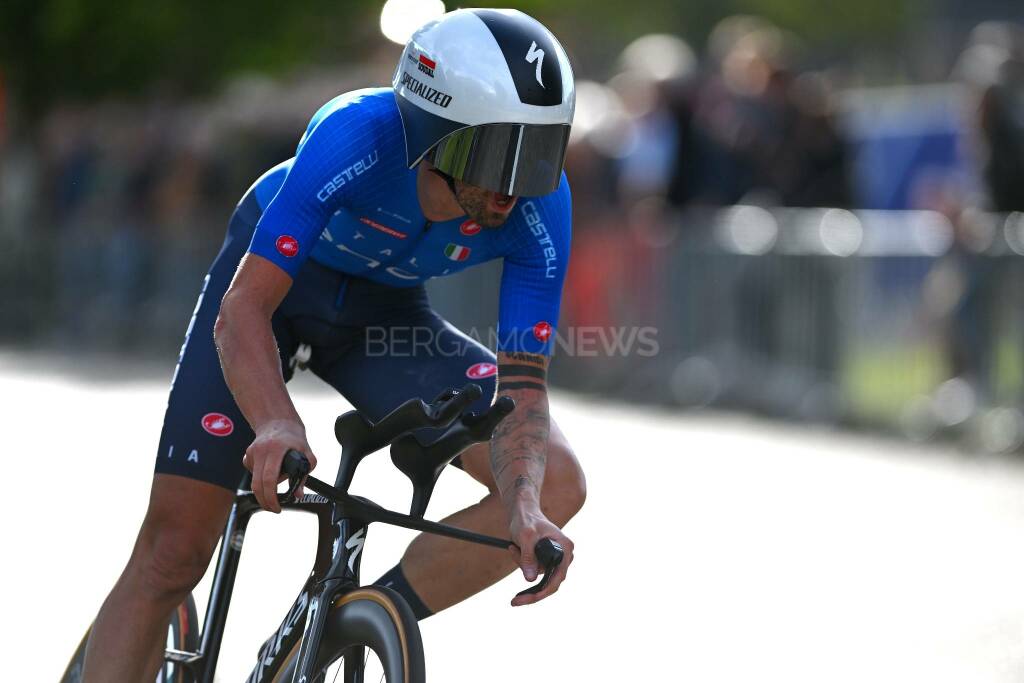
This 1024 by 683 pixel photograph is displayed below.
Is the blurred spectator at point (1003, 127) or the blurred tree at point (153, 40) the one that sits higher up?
the blurred tree at point (153, 40)

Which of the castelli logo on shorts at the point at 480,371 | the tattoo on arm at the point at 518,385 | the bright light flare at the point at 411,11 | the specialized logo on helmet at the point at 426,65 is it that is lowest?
the tattoo on arm at the point at 518,385

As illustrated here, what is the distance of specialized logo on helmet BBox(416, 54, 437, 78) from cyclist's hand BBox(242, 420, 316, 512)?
3.02 ft

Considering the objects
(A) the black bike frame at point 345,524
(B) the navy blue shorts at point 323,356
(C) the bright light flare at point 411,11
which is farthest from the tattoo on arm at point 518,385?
(C) the bright light flare at point 411,11

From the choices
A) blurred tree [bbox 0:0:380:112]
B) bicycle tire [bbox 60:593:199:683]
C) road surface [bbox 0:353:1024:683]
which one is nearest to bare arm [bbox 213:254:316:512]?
bicycle tire [bbox 60:593:199:683]

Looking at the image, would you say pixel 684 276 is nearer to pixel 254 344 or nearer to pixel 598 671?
pixel 598 671

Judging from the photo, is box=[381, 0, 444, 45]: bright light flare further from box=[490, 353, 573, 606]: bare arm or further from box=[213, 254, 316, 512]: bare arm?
box=[213, 254, 316, 512]: bare arm

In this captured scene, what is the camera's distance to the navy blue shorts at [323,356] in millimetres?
4602

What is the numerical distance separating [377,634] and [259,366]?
2.20 ft

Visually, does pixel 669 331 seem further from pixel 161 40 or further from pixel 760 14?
pixel 760 14

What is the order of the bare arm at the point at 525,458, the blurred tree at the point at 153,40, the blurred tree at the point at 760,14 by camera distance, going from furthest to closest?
1. the blurred tree at the point at 760,14
2. the blurred tree at the point at 153,40
3. the bare arm at the point at 525,458

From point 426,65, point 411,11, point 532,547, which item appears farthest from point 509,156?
point 411,11

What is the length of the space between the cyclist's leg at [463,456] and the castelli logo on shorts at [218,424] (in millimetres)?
344

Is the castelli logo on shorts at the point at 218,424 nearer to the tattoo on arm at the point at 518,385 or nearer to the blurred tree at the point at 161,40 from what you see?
the tattoo on arm at the point at 518,385

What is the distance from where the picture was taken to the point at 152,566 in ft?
15.0
